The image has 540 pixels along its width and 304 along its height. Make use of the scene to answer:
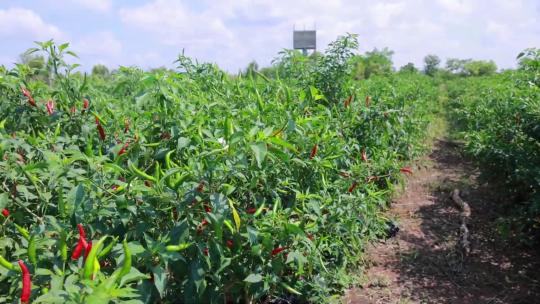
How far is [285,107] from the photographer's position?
2559mm

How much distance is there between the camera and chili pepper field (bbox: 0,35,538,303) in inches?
60.4

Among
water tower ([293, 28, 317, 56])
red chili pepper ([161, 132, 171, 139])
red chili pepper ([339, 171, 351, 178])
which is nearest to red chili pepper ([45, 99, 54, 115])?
red chili pepper ([161, 132, 171, 139])

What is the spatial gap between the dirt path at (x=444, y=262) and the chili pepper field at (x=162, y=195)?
2.92 ft

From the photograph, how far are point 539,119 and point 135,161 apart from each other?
3.27 meters

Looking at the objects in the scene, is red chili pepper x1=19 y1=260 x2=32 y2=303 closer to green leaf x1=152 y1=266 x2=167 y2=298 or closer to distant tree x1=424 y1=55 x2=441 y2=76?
green leaf x1=152 y1=266 x2=167 y2=298

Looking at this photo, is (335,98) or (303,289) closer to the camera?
(303,289)

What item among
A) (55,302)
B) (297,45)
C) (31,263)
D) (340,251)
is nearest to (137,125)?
(31,263)

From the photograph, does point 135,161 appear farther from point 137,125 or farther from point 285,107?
point 285,107

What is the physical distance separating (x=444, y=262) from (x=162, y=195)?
3342 mm

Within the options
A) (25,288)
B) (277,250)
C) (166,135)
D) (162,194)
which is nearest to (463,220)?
(277,250)

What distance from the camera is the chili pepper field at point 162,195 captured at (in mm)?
1535

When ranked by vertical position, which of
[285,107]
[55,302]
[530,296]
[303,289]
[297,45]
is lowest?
[530,296]

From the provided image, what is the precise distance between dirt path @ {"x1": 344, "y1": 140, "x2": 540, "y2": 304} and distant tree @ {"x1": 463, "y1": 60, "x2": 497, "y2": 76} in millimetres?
50083

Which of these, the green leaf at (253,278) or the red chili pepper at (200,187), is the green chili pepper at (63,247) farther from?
the green leaf at (253,278)
